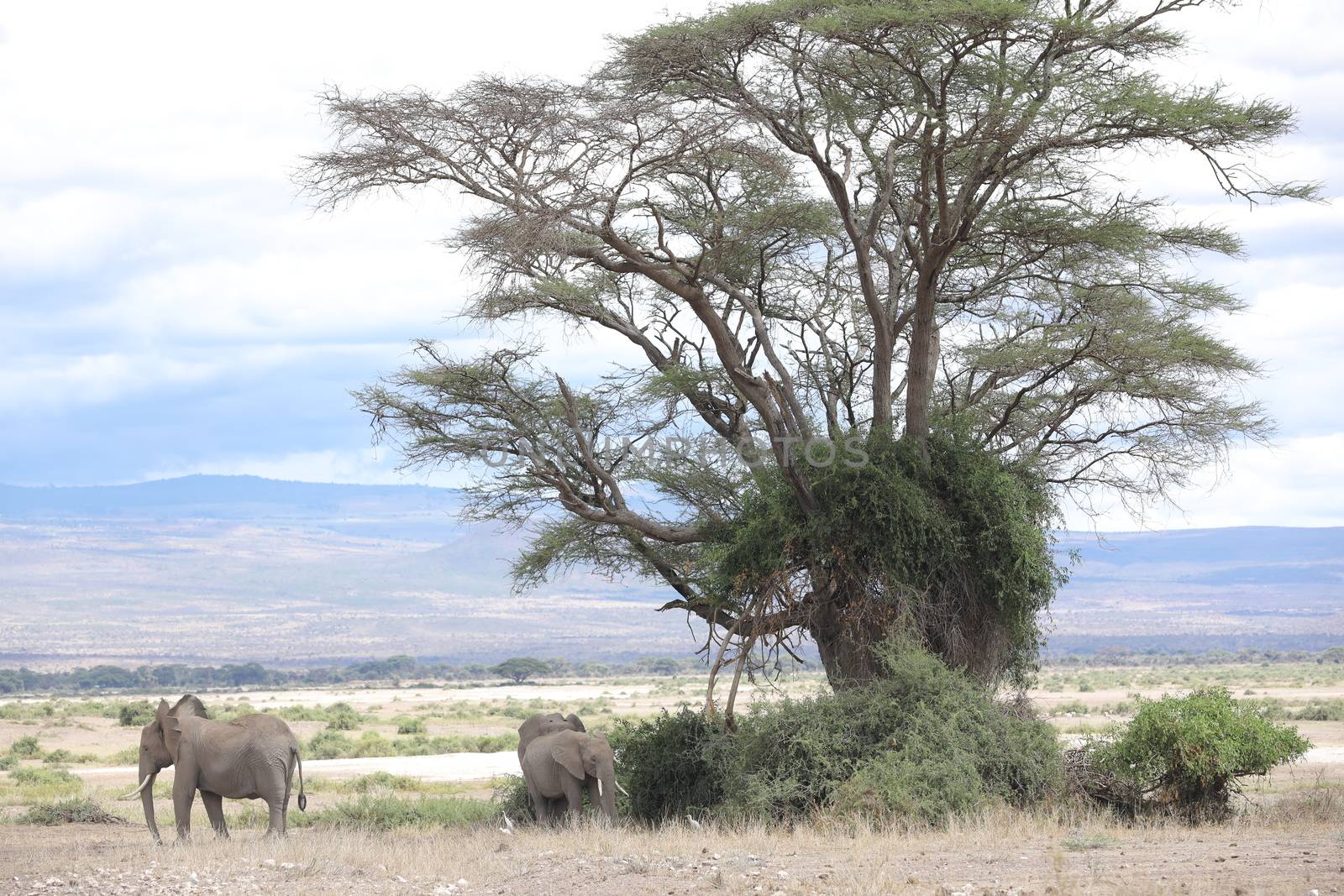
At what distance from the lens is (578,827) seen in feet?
58.2

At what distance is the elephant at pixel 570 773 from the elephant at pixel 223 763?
3120 millimetres

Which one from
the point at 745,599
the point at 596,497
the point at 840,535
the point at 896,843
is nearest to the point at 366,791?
the point at 596,497

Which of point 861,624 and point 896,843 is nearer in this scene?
point 896,843

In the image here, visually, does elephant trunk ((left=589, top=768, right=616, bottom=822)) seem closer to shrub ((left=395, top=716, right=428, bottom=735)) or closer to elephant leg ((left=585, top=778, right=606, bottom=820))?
elephant leg ((left=585, top=778, right=606, bottom=820))

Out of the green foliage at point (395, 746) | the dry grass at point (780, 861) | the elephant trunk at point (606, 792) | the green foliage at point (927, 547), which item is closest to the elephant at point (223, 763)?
the dry grass at point (780, 861)

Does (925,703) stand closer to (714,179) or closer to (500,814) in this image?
(500,814)

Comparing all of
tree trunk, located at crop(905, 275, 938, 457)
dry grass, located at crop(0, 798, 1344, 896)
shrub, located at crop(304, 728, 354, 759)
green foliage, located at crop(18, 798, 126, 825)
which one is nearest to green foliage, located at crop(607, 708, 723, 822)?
dry grass, located at crop(0, 798, 1344, 896)

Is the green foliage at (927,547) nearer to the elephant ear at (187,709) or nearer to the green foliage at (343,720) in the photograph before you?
the elephant ear at (187,709)

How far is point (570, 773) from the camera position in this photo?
18922 millimetres

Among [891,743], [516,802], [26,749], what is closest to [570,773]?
[516,802]

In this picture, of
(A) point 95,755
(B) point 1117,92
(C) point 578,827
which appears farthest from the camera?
(A) point 95,755

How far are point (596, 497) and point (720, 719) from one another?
5.51m

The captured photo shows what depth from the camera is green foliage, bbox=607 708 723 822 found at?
20.0 meters

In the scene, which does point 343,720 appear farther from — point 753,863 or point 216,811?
point 753,863
